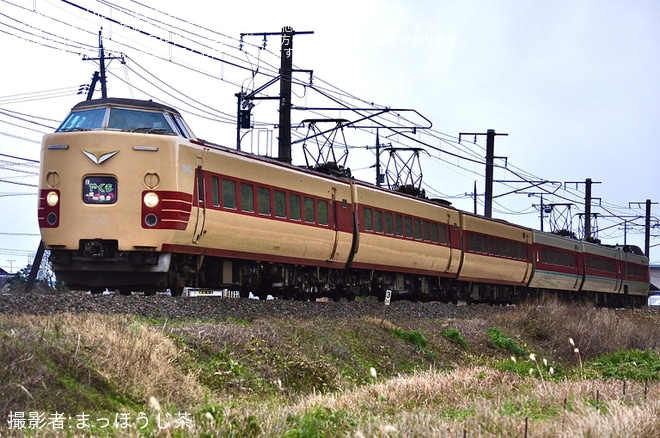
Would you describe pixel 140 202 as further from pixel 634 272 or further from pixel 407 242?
pixel 634 272

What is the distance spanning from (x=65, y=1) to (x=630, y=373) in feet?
41.3

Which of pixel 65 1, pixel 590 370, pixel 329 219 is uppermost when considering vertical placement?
pixel 65 1

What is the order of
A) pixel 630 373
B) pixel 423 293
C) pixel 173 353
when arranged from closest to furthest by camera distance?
pixel 173 353 → pixel 630 373 → pixel 423 293

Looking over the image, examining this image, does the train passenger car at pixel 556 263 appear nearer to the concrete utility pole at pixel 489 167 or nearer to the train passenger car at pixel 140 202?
the concrete utility pole at pixel 489 167

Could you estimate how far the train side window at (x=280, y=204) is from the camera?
21.7m

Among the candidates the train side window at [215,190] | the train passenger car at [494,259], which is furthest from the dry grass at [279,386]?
the train passenger car at [494,259]

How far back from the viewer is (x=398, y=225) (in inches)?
1130

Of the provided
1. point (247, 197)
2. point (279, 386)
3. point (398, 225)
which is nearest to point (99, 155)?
Answer: point (247, 197)

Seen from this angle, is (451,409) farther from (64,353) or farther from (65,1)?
(65,1)

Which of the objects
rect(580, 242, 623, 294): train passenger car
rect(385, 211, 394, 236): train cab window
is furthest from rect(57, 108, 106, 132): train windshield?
rect(580, 242, 623, 294): train passenger car

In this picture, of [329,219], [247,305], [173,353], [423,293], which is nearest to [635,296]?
[423,293]

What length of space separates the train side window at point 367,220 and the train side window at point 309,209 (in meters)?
3.23

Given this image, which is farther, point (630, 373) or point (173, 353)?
point (630, 373)

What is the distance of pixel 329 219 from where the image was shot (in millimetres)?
24328
